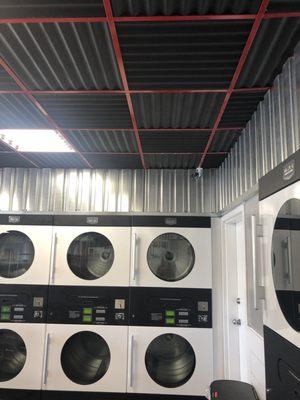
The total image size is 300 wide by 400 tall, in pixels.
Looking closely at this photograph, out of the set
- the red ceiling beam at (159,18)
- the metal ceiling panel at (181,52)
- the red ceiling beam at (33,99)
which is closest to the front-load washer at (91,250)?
the red ceiling beam at (33,99)

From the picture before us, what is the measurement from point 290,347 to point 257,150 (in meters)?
1.56

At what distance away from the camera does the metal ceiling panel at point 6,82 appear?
2.11 meters

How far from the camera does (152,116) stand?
2703 mm

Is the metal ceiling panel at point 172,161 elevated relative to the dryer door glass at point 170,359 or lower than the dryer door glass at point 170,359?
elevated

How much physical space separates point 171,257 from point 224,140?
1.32m

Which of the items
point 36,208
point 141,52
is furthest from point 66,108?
point 36,208

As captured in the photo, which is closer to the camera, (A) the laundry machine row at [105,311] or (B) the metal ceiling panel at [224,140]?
(B) the metal ceiling panel at [224,140]

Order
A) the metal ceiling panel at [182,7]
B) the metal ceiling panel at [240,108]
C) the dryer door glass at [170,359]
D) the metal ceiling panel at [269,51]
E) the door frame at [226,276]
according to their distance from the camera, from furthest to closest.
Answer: the dryer door glass at [170,359]
the door frame at [226,276]
the metal ceiling panel at [240,108]
the metal ceiling panel at [269,51]
the metal ceiling panel at [182,7]

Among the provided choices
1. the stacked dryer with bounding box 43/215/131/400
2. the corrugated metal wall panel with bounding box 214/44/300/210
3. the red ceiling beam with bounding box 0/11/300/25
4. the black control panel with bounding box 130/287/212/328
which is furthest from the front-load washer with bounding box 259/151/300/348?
the stacked dryer with bounding box 43/215/131/400

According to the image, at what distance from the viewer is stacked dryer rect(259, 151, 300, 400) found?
4.08 feet

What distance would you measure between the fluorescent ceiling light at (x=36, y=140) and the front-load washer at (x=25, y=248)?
720 mm

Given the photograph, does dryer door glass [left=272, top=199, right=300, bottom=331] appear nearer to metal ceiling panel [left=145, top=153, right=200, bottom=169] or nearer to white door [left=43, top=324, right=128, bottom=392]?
white door [left=43, top=324, right=128, bottom=392]

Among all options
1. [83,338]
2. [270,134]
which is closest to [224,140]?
[270,134]

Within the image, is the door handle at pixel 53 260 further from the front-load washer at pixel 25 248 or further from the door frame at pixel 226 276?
the door frame at pixel 226 276
